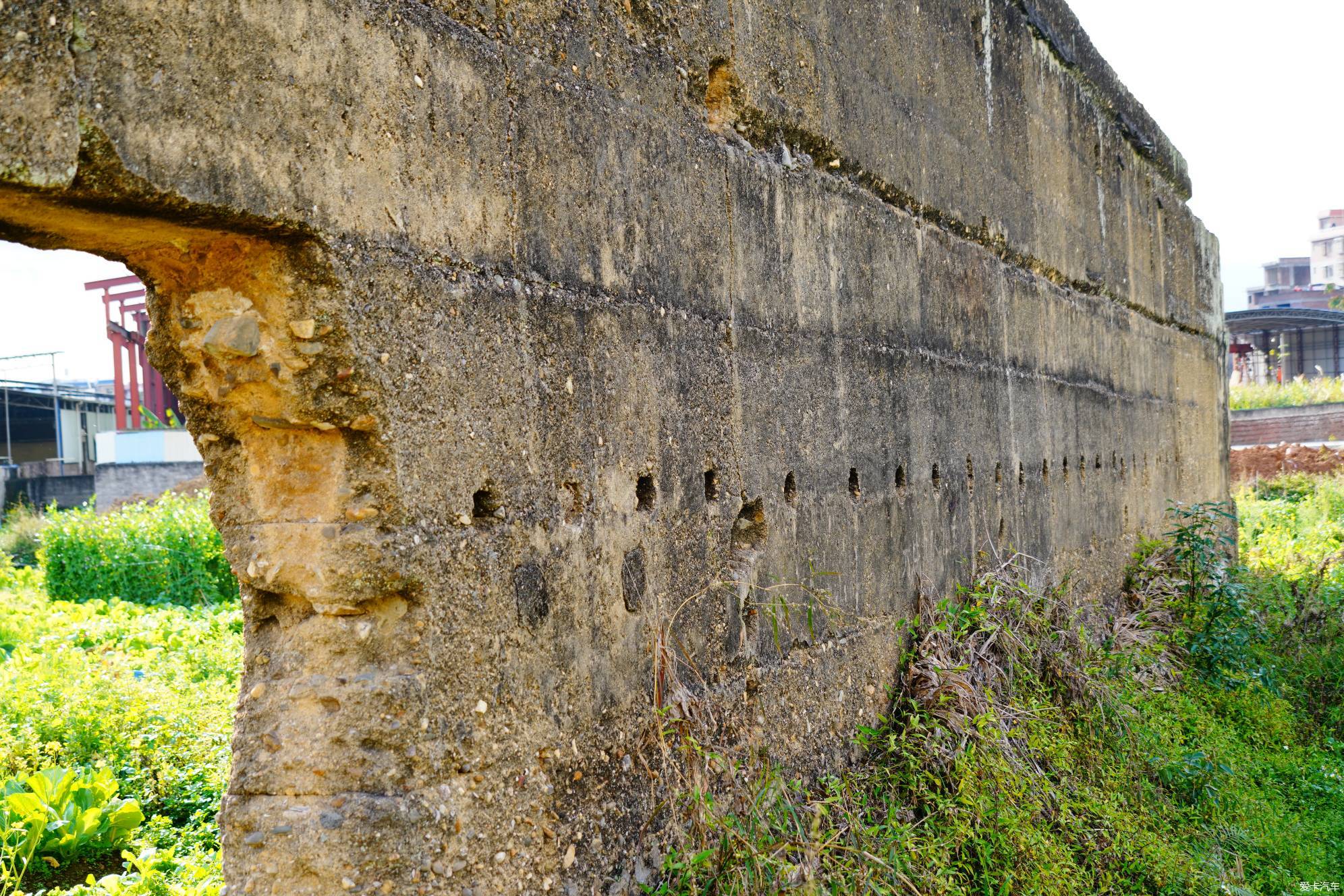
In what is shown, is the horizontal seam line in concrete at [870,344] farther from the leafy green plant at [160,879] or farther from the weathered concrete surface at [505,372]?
the leafy green plant at [160,879]

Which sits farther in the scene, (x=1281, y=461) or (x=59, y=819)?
(x=1281, y=461)

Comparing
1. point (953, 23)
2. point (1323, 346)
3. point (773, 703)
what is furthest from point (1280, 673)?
point (1323, 346)

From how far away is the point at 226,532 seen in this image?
2172 mm

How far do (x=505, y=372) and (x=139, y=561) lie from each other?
10138 millimetres

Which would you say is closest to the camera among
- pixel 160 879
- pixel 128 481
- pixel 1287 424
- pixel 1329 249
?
pixel 160 879

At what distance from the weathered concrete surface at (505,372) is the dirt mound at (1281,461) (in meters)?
17.1

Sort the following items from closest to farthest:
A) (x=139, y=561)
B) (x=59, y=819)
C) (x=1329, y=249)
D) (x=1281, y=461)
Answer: (x=59, y=819), (x=139, y=561), (x=1281, y=461), (x=1329, y=249)

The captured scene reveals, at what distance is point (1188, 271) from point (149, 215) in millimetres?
8747

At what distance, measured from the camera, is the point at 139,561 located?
11.2 meters

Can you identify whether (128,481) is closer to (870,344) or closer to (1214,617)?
(1214,617)

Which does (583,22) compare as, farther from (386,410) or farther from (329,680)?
(329,680)

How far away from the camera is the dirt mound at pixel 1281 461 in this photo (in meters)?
18.5

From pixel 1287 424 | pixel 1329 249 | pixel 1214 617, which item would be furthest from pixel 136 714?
pixel 1329 249

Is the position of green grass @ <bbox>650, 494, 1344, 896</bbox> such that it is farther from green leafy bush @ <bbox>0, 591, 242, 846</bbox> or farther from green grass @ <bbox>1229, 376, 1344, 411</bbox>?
green grass @ <bbox>1229, 376, 1344, 411</bbox>
